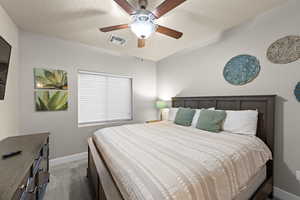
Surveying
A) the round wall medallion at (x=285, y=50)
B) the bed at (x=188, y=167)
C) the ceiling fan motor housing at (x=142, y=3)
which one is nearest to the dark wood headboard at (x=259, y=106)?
the bed at (x=188, y=167)

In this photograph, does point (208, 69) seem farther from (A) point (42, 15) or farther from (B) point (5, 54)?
(B) point (5, 54)

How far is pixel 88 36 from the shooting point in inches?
104

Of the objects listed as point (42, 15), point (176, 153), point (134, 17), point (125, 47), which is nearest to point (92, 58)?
point (125, 47)

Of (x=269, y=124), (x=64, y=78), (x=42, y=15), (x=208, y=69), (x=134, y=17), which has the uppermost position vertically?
(x=42, y=15)

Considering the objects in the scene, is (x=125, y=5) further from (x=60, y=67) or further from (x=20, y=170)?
(x=60, y=67)

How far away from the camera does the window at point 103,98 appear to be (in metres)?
3.17

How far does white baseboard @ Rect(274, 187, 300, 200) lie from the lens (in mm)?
1746

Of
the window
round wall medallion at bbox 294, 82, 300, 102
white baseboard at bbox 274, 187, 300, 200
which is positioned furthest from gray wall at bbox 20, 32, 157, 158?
white baseboard at bbox 274, 187, 300, 200

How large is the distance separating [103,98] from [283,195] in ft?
11.9

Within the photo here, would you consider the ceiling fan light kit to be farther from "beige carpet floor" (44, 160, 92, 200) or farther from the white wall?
"beige carpet floor" (44, 160, 92, 200)

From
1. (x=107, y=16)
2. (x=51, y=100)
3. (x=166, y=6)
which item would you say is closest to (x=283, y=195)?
(x=166, y=6)

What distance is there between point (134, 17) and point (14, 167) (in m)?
1.77

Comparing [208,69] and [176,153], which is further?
[208,69]

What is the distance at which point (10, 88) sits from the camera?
6.77 ft
